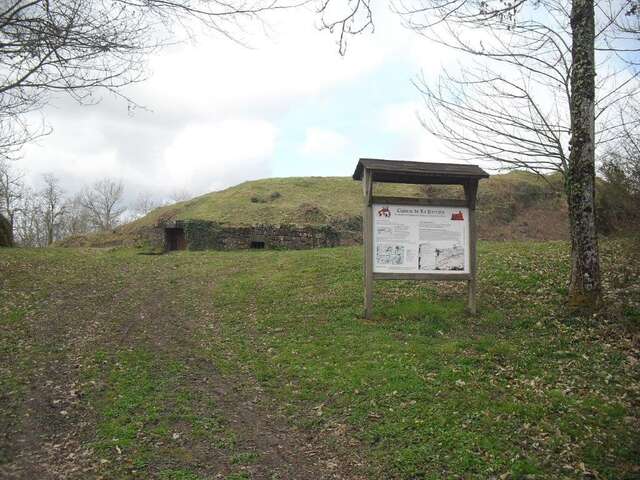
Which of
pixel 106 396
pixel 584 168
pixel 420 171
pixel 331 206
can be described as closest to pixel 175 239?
pixel 331 206

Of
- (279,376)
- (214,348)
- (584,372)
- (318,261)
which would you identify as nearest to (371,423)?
(279,376)

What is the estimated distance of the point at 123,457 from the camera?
5.12 metres

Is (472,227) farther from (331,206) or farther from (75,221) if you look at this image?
(75,221)

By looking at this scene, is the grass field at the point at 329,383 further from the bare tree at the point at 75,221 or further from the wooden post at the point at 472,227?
the bare tree at the point at 75,221

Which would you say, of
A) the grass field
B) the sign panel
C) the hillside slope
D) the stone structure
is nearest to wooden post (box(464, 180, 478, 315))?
the sign panel

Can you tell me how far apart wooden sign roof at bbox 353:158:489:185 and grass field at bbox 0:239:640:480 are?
254 cm

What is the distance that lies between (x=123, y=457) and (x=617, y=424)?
206 inches

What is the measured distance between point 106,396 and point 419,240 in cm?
613

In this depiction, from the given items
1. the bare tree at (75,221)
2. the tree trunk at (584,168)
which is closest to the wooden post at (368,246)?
the tree trunk at (584,168)

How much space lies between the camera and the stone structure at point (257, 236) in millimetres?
23891

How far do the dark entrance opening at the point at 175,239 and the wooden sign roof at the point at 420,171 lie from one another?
17.8 metres

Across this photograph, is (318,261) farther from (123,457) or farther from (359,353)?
(123,457)

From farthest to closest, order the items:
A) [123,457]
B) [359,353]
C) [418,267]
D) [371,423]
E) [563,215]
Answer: [563,215]
[418,267]
[359,353]
[371,423]
[123,457]

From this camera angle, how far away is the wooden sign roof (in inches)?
382
